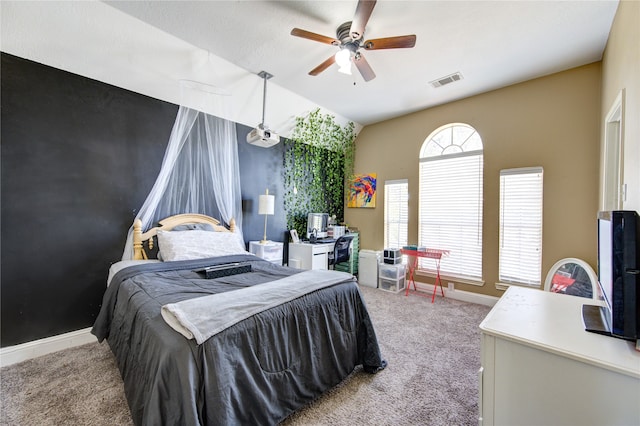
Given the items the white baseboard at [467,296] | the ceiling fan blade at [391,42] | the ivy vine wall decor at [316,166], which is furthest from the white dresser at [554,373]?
the ivy vine wall decor at [316,166]

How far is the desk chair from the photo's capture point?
425 centimetres

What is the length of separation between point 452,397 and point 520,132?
3.24m

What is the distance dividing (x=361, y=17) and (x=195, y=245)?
A: 8.30ft

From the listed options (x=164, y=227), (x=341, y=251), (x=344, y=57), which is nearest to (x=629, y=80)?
(x=344, y=57)

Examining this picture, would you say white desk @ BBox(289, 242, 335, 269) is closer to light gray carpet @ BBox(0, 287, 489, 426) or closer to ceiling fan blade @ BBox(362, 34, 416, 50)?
light gray carpet @ BBox(0, 287, 489, 426)

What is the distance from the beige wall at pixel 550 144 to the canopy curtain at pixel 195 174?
10.2 feet

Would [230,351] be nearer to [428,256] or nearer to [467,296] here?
[428,256]

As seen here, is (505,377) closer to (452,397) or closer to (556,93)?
(452,397)

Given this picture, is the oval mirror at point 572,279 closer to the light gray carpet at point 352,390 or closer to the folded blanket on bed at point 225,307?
the light gray carpet at point 352,390

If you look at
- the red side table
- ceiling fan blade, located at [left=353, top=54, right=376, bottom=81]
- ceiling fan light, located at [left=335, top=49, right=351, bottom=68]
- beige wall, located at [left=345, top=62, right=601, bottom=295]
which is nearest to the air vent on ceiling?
beige wall, located at [left=345, top=62, right=601, bottom=295]

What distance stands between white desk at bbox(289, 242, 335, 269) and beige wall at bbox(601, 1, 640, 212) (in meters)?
3.19

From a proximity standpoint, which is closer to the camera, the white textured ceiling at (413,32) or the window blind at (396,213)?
the white textured ceiling at (413,32)

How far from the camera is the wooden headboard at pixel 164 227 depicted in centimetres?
267

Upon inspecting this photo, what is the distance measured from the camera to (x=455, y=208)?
388cm
